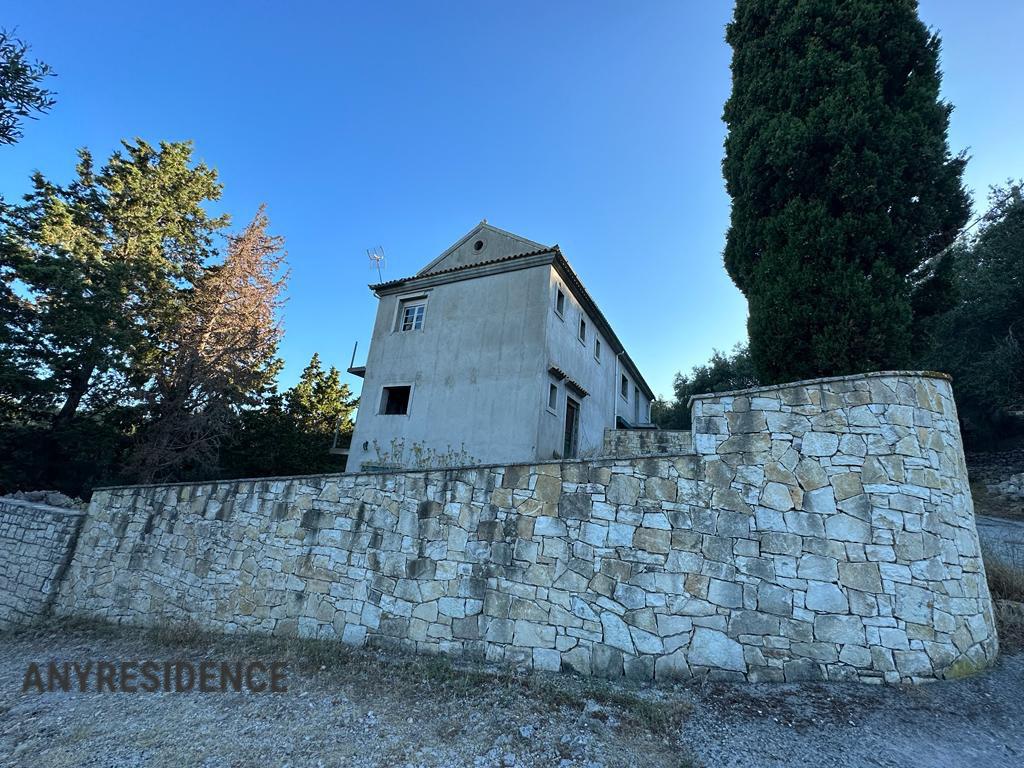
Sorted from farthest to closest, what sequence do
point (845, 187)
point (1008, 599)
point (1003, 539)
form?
point (1003, 539) → point (845, 187) → point (1008, 599)

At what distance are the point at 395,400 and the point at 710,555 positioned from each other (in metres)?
10.3

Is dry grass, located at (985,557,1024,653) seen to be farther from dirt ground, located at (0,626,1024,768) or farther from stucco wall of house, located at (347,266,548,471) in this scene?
stucco wall of house, located at (347,266,548,471)

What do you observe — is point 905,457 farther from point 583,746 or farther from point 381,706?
point 381,706

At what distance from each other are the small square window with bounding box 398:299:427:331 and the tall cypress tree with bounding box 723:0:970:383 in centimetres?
918

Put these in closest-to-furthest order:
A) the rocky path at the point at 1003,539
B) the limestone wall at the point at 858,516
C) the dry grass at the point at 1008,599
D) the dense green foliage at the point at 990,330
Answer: the limestone wall at the point at 858,516
the dry grass at the point at 1008,599
the rocky path at the point at 1003,539
the dense green foliage at the point at 990,330

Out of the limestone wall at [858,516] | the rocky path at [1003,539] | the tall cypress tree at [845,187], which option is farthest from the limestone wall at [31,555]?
the rocky path at [1003,539]

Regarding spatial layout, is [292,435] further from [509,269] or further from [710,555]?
[710,555]

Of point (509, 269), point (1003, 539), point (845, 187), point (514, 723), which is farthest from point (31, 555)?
point (1003, 539)

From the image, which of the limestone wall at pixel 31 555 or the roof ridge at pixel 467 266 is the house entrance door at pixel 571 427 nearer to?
the roof ridge at pixel 467 266

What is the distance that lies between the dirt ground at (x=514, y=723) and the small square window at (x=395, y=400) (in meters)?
7.91

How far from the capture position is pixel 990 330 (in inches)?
562

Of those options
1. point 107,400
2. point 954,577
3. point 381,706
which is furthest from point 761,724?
point 107,400

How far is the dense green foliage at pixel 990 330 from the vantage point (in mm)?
13266

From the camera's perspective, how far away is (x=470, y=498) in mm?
5992
